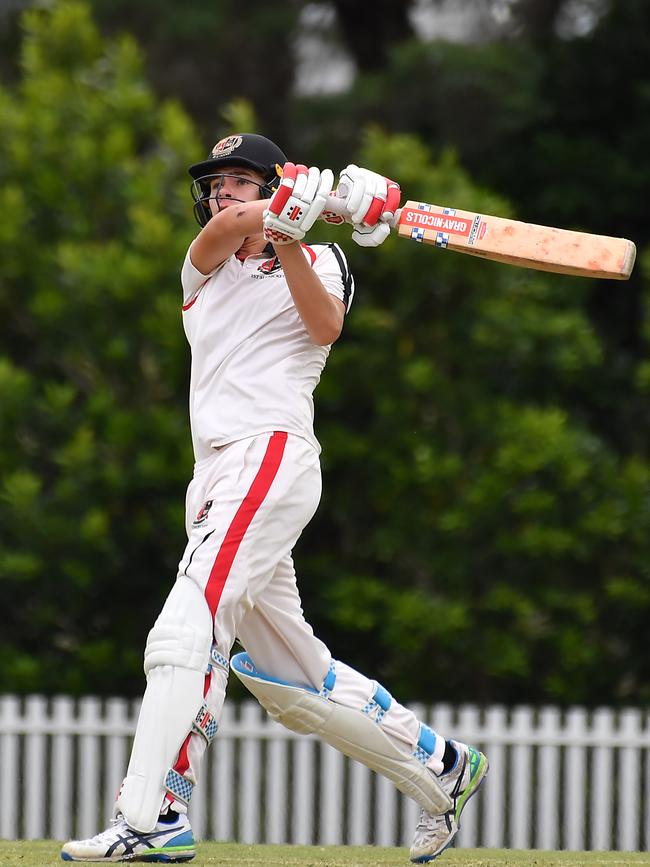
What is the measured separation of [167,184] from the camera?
319 inches

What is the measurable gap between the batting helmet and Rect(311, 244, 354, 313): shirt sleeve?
0.66 feet

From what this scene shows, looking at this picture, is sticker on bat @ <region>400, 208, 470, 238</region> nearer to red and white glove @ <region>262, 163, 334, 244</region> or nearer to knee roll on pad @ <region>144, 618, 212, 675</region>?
red and white glove @ <region>262, 163, 334, 244</region>

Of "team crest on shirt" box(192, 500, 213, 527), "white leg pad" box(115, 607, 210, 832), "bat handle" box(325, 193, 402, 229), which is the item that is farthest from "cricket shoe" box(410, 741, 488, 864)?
"bat handle" box(325, 193, 402, 229)

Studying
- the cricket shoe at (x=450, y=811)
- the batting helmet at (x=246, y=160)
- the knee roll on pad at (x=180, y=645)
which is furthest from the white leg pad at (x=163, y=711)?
the batting helmet at (x=246, y=160)

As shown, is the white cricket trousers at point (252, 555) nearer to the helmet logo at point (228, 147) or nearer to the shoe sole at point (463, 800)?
the shoe sole at point (463, 800)

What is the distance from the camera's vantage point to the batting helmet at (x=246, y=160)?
352 cm

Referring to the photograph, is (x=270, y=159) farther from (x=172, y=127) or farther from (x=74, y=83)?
(x=74, y=83)

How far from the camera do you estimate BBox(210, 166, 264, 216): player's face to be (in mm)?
3551

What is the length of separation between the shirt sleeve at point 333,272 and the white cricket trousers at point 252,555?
383 mm

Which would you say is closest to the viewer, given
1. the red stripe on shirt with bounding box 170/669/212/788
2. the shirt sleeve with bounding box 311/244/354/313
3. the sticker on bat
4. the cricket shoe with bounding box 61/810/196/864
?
the cricket shoe with bounding box 61/810/196/864

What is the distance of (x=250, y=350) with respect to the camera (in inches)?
135

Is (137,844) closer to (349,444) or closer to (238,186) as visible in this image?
(238,186)

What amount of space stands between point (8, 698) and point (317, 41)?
25.8ft

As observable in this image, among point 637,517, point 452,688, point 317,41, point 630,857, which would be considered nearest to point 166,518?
point 452,688
